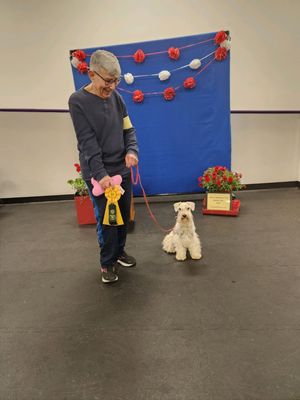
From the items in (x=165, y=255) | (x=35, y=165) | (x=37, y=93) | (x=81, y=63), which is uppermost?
(x=81, y=63)

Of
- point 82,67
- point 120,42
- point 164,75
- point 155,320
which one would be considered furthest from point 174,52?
point 155,320

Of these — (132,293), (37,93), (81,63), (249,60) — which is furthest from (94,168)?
(249,60)

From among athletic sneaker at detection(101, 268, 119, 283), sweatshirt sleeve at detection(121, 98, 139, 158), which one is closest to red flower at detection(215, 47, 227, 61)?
sweatshirt sleeve at detection(121, 98, 139, 158)

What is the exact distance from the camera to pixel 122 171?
1815 mm

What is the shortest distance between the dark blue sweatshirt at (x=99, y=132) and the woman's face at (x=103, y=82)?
0.04 m

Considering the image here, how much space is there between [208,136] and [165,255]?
1.54 meters

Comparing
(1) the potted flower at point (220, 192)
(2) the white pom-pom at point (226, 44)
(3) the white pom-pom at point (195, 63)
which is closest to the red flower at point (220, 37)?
(2) the white pom-pom at point (226, 44)

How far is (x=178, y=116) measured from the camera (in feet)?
10.3

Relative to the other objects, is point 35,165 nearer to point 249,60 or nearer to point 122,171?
point 122,171

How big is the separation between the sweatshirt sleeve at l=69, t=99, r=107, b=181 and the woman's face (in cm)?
14

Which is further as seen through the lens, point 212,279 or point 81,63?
point 81,63

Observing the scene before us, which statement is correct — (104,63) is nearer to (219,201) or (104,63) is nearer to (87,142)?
(87,142)

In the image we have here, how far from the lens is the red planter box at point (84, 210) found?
9.53 feet

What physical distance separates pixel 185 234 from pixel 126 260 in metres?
0.49
